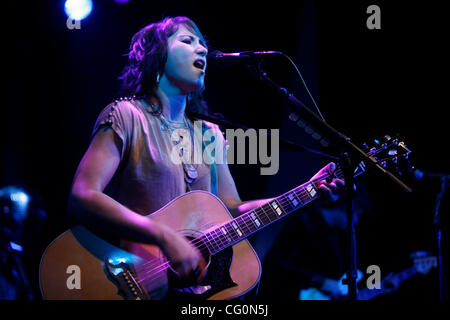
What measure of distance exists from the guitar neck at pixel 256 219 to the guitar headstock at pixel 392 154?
431mm

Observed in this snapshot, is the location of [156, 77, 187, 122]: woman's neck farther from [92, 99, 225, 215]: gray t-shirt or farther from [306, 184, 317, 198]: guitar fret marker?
[306, 184, 317, 198]: guitar fret marker

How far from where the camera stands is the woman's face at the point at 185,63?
8.77 feet

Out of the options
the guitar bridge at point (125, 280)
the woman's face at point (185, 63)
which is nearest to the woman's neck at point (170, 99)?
the woman's face at point (185, 63)

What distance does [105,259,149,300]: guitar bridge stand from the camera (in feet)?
6.47

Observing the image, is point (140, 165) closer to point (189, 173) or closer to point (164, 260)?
point (189, 173)

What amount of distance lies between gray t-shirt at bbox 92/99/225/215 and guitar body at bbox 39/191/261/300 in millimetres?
225

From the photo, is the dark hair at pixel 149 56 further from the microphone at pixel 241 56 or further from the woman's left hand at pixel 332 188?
the woman's left hand at pixel 332 188

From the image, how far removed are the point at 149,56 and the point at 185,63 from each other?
29cm

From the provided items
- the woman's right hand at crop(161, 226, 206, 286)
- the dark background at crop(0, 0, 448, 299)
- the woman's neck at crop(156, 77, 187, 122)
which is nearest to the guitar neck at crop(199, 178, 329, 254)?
the woman's right hand at crop(161, 226, 206, 286)

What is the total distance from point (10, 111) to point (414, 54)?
176 inches

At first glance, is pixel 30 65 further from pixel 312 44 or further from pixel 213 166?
pixel 312 44

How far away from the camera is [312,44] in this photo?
4059 millimetres

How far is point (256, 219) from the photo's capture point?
95.8 inches

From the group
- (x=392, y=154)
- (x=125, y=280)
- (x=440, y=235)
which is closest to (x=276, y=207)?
(x=392, y=154)
